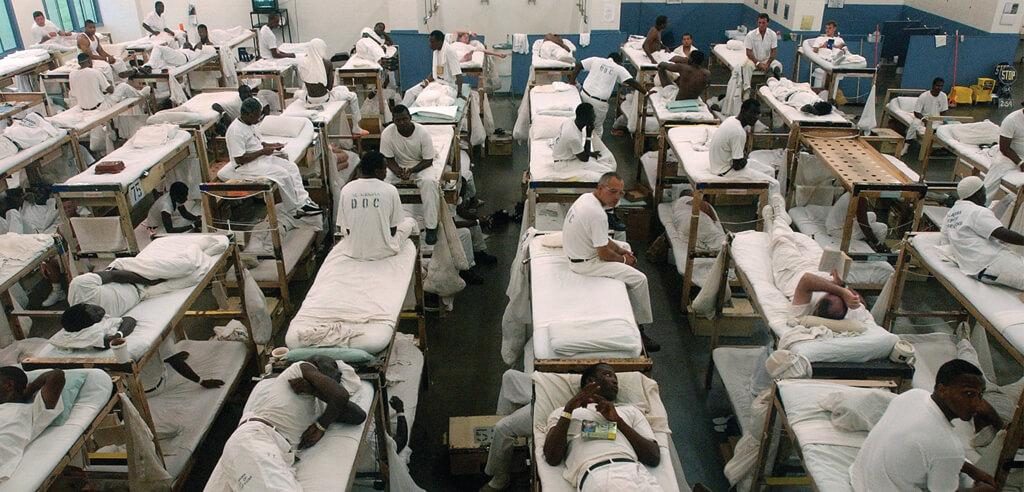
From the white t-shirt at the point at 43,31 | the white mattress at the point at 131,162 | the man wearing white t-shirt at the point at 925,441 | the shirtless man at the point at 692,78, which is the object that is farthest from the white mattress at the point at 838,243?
the white t-shirt at the point at 43,31

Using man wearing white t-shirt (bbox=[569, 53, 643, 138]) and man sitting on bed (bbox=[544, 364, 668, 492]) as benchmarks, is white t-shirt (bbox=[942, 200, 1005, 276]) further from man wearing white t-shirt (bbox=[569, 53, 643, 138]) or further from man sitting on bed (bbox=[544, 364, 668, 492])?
man wearing white t-shirt (bbox=[569, 53, 643, 138])

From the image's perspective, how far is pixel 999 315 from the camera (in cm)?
421

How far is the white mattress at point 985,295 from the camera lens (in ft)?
13.4

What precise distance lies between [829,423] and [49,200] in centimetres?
758

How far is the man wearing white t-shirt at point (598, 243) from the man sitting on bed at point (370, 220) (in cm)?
127

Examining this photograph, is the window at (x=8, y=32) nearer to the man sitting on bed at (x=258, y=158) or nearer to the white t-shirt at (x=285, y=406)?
the man sitting on bed at (x=258, y=158)

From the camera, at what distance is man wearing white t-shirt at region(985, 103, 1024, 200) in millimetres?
6836

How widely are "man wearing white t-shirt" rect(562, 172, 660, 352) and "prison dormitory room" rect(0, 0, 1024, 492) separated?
2 cm

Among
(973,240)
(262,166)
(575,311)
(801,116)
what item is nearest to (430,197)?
(262,166)

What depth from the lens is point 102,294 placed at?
14.1 ft

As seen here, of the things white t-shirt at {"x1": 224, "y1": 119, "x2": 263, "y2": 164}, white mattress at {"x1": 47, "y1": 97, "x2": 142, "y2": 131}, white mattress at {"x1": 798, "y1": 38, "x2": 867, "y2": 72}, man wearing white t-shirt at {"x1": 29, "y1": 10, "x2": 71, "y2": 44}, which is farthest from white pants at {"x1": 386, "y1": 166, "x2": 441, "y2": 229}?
man wearing white t-shirt at {"x1": 29, "y1": 10, "x2": 71, "y2": 44}

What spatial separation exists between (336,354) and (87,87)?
22.9 ft

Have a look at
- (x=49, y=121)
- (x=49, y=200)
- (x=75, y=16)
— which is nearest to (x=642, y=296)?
(x=49, y=200)

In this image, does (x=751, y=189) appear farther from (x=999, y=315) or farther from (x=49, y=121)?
(x=49, y=121)
